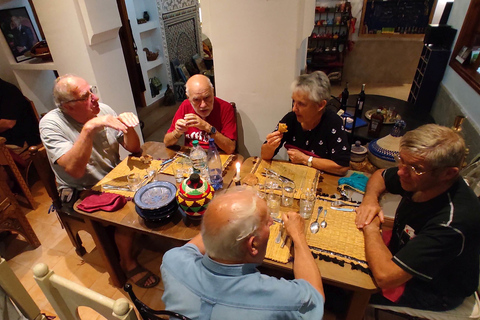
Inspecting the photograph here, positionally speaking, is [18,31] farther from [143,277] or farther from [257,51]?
[143,277]

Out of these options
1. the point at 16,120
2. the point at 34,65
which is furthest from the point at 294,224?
the point at 34,65

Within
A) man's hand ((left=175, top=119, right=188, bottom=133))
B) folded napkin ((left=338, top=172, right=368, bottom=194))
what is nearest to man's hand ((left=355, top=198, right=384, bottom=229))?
folded napkin ((left=338, top=172, right=368, bottom=194))

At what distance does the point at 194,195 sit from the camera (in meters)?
1.44

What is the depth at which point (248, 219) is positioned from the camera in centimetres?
98

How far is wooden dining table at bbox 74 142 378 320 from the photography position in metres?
1.20

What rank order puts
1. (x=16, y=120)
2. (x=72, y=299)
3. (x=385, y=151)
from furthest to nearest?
(x=16, y=120) < (x=385, y=151) < (x=72, y=299)

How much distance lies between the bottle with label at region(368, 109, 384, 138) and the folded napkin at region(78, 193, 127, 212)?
7.02 feet

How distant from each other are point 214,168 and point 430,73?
136 inches

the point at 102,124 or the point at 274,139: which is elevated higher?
the point at 102,124

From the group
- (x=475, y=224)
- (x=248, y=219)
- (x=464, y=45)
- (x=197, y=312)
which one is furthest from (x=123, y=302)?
(x=464, y=45)

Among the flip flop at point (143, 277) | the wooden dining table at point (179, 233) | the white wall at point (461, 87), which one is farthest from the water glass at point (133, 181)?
the white wall at point (461, 87)

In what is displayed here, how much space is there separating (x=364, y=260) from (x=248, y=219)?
616 millimetres

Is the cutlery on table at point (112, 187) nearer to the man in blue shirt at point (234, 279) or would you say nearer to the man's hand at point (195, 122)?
the man's hand at point (195, 122)

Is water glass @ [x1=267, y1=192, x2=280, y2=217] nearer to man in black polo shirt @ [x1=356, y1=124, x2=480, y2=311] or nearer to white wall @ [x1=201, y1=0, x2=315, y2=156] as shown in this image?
man in black polo shirt @ [x1=356, y1=124, x2=480, y2=311]
